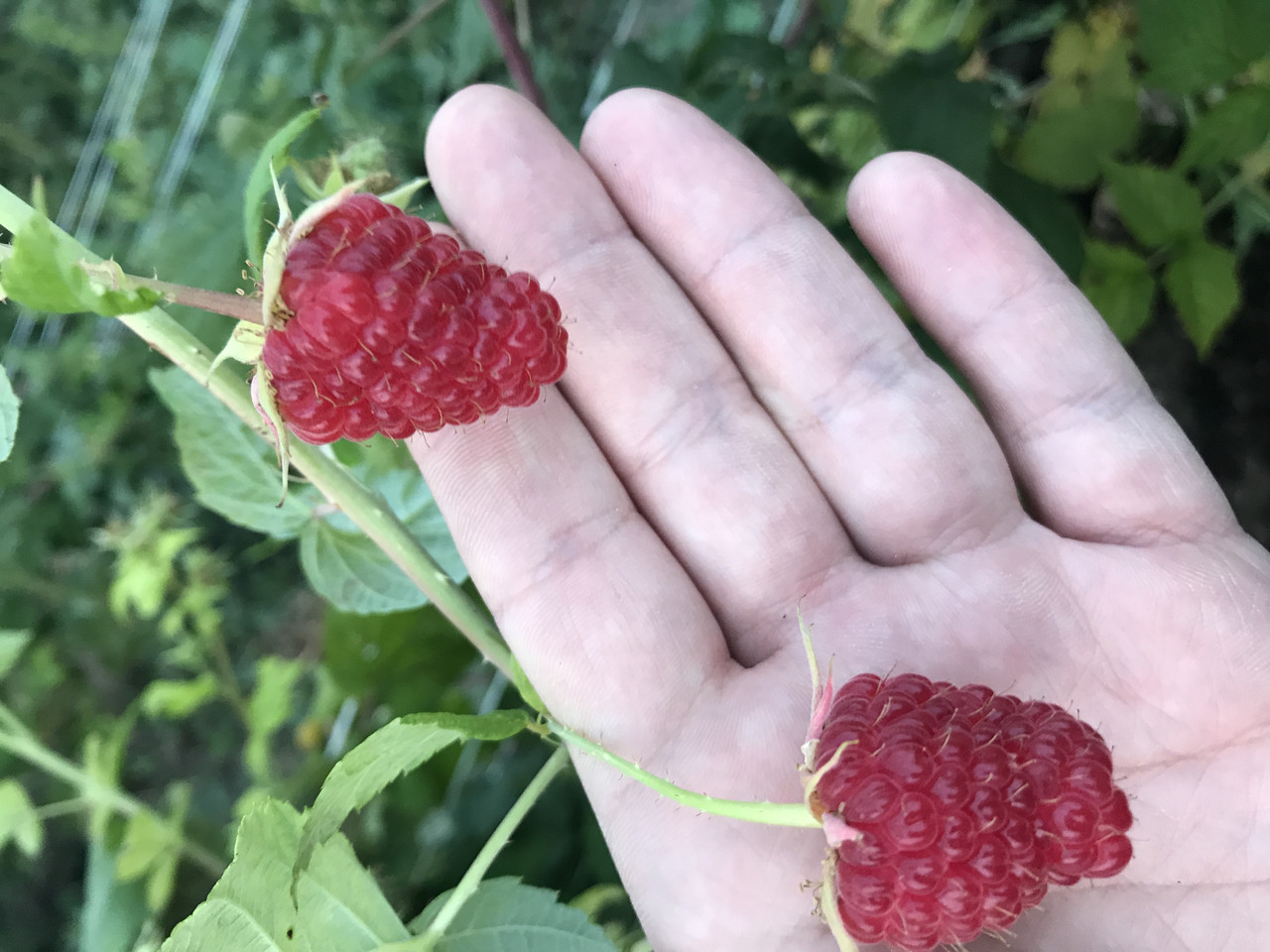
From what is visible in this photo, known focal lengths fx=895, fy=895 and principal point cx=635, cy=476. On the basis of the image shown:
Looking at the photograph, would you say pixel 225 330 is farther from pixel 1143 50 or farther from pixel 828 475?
pixel 1143 50

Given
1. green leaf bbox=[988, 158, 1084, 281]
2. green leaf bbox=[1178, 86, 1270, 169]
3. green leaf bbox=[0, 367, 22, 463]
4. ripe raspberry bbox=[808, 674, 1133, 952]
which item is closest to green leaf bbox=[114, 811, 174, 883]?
green leaf bbox=[0, 367, 22, 463]

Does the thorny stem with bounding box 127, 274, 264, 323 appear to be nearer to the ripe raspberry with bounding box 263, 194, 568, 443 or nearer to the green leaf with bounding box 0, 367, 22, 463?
the ripe raspberry with bounding box 263, 194, 568, 443

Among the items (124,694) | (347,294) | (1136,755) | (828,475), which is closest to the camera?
(347,294)

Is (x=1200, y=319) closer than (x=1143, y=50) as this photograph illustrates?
No

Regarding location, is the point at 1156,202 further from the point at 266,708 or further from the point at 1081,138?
the point at 266,708

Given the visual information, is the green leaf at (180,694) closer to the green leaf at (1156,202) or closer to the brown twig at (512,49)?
the brown twig at (512,49)

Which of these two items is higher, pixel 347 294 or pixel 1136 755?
pixel 347 294

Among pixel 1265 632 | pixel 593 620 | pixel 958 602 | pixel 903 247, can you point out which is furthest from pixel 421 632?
pixel 1265 632

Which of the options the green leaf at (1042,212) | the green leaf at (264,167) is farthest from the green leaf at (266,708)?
the green leaf at (1042,212)
